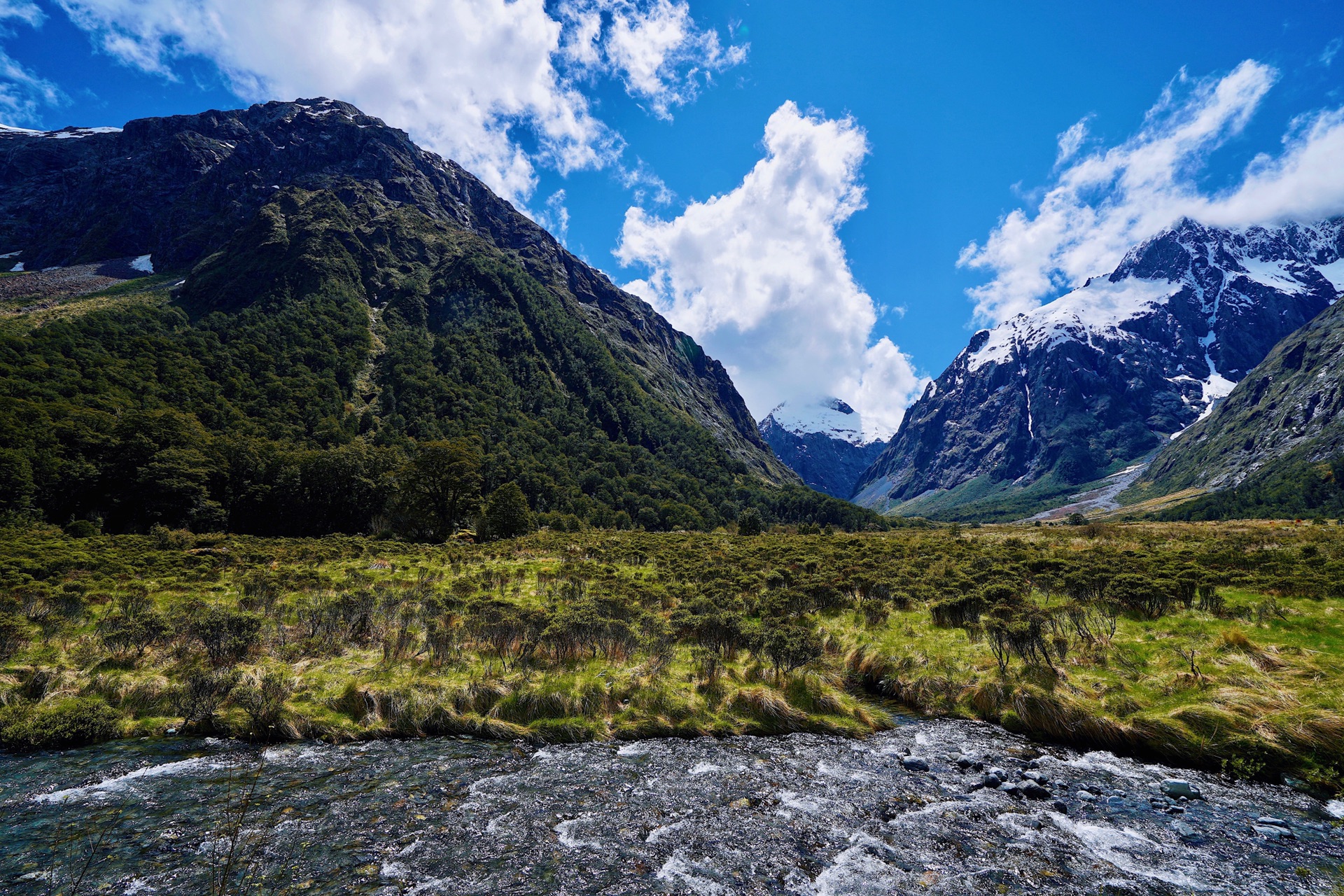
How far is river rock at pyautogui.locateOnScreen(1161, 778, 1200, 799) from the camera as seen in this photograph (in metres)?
12.6

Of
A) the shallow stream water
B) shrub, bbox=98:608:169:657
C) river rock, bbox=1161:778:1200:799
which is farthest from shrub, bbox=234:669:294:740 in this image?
river rock, bbox=1161:778:1200:799

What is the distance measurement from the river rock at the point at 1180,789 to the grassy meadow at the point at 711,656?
163 centimetres

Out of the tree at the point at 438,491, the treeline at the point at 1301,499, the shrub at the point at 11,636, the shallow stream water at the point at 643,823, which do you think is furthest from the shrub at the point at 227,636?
the treeline at the point at 1301,499

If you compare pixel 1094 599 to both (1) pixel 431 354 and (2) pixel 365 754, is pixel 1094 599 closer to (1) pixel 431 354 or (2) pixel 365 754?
(2) pixel 365 754

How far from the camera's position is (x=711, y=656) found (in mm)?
20594

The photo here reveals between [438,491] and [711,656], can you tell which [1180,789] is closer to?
[711,656]

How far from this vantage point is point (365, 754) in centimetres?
1504

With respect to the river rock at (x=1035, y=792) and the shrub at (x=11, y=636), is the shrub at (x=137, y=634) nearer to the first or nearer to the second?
the shrub at (x=11, y=636)

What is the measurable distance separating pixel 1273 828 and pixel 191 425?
117616 millimetres

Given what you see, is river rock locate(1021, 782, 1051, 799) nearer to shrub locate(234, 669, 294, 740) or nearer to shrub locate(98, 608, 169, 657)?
shrub locate(234, 669, 294, 740)

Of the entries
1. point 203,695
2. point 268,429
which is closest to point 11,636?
point 203,695

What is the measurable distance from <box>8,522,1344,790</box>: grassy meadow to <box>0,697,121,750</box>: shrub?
0.22 feet

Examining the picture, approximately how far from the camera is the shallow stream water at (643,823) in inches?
392

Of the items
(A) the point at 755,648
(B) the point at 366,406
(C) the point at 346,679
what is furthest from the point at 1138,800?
(B) the point at 366,406
